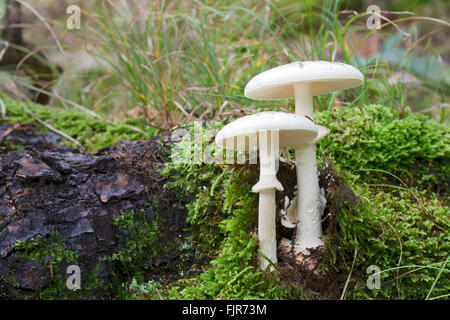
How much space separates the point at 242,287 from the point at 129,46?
2.94 metres

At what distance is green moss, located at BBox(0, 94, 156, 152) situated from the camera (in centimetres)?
354

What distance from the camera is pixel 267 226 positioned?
6.06 feet

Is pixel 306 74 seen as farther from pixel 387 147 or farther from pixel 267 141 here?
pixel 387 147

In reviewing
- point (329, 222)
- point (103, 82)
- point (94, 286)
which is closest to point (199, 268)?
point (94, 286)

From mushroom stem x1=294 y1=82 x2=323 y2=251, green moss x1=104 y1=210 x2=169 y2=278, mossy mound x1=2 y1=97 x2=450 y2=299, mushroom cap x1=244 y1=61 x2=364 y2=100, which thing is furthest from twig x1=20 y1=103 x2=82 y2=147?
mushroom stem x1=294 y1=82 x2=323 y2=251

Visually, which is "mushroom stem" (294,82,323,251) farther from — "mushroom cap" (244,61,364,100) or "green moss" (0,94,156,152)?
"green moss" (0,94,156,152)

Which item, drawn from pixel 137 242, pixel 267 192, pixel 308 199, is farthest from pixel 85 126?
pixel 308 199

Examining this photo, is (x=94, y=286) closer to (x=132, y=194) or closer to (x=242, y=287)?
(x=132, y=194)

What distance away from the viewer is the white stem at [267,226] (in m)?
1.84

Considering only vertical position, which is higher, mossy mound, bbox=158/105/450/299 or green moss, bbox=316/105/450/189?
green moss, bbox=316/105/450/189

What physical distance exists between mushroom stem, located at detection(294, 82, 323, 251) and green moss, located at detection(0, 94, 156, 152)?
76.2 inches

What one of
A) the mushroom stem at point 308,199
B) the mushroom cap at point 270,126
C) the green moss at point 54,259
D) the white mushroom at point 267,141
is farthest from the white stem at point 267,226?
the green moss at point 54,259

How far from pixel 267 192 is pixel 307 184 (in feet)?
0.77

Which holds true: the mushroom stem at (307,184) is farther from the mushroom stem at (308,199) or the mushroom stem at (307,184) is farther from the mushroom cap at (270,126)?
the mushroom cap at (270,126)
